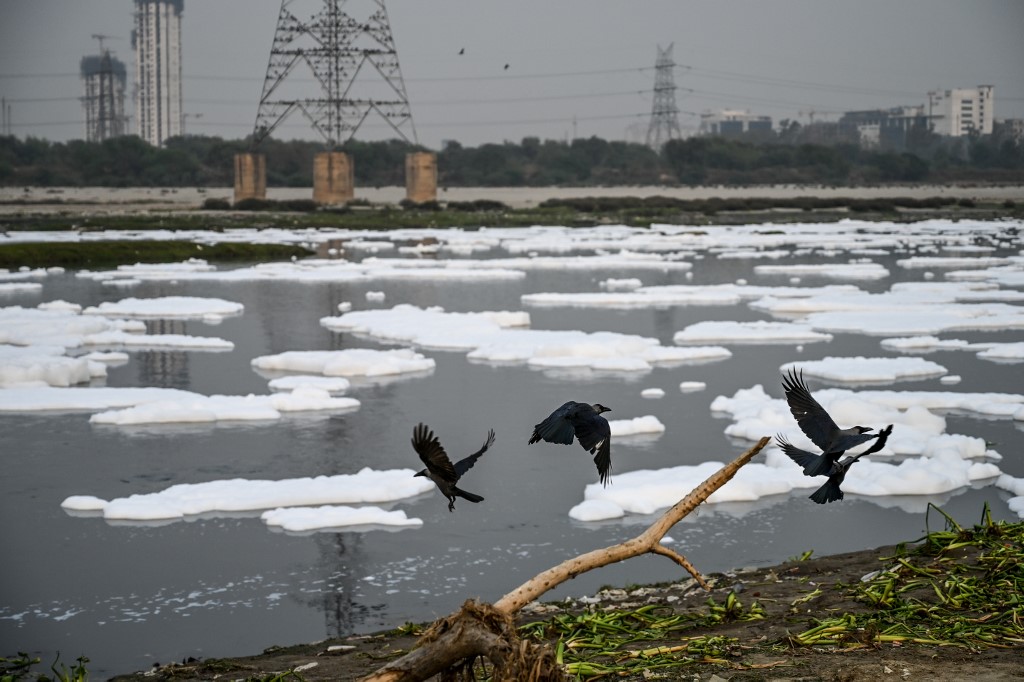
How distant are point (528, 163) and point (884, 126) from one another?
35.7 meters

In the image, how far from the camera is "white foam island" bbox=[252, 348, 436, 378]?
12695 mm

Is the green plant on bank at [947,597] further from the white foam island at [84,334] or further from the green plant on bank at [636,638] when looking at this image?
the white foam island at [84,334]

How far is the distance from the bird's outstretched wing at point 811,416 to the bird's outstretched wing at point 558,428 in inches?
31.3

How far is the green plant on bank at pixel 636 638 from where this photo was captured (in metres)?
4.12

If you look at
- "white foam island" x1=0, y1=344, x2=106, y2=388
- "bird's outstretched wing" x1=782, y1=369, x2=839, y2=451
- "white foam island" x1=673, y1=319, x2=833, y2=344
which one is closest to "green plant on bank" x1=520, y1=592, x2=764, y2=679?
"bird's outstretched wing" x1=782, y1=369, x2=839, y2=451

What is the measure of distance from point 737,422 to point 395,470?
303cm

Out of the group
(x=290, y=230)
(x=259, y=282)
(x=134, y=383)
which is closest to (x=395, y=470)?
(x=134, y=383)

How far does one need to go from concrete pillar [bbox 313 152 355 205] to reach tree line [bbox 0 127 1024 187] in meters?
15.4

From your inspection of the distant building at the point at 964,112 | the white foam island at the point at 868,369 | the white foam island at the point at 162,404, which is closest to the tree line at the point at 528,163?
the distant building at the point at 964,112

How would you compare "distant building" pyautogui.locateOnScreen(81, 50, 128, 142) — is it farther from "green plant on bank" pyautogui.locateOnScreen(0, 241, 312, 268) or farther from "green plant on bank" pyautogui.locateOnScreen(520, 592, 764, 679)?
"green plant on bank" pyautogui.locateOnScreen(520, 592, 764, 679)

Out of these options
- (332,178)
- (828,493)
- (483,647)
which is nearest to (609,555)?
(483,647)

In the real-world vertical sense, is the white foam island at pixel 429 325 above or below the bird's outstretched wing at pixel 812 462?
below

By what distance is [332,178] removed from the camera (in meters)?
60.3

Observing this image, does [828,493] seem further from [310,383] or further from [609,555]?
[310,383]
